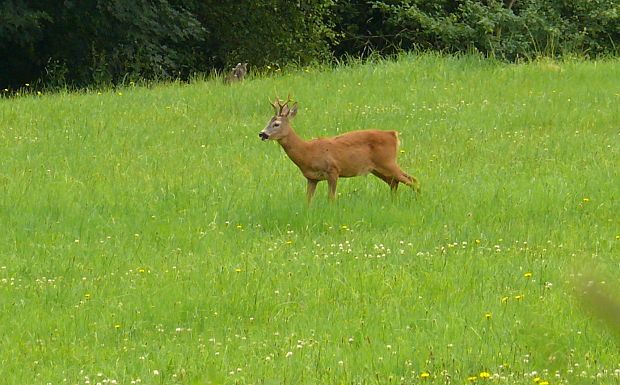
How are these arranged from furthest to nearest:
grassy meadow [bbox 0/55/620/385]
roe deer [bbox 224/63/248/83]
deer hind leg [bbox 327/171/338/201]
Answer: roe deer [bbox 224/63/248/83]
deer hind leg [bbox 327/171/338/201]
grassy meadow [bbox 0/55/620/385]

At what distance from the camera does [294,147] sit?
10.2 m

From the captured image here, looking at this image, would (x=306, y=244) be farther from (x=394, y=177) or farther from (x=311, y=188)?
(x=394, y=177)

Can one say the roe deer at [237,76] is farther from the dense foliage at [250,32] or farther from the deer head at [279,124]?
the deer head at [279,124]

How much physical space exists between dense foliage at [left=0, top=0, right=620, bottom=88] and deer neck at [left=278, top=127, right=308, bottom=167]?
38.8 feet

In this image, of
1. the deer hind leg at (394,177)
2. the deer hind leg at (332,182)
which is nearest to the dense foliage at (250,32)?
the deer hind leg at (394,177)

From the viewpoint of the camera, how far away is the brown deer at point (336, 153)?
10055 mm

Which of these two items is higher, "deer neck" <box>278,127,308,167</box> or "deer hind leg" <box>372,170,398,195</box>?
"deer neck" <box>278,127,308,167</box>

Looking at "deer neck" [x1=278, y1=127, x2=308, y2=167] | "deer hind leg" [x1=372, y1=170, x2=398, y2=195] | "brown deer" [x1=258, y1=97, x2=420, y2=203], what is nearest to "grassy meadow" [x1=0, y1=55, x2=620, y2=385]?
"deer hind leg" [x1=372, y1=170, x2=398, y2=195]

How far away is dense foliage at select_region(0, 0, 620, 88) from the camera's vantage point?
78.4 ft

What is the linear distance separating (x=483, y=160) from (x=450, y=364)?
6.86 metres

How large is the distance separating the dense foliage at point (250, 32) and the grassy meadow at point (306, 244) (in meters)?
7.24

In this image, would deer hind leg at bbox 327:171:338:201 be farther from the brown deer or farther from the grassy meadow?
the grassy meadow

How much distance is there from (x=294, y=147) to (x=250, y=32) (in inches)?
720

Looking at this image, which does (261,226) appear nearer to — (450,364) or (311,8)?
(450,364)
